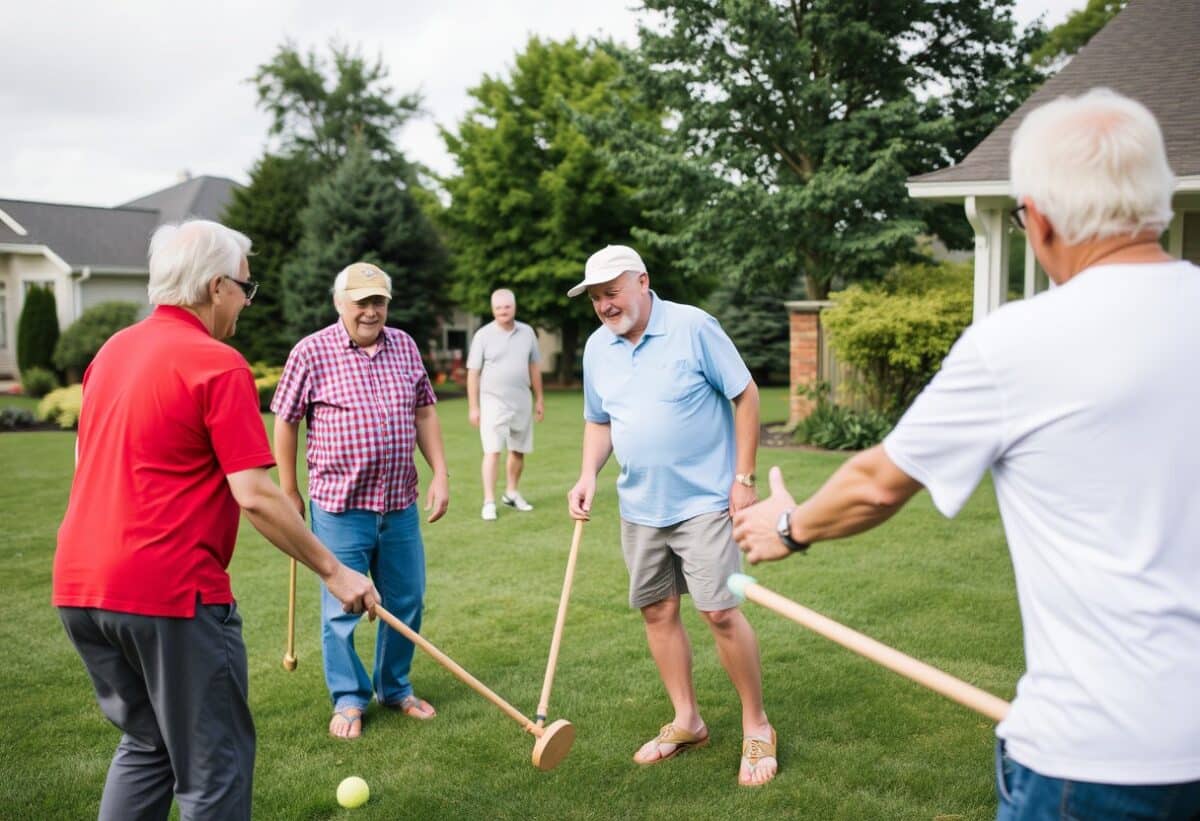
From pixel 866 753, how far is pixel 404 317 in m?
23.1

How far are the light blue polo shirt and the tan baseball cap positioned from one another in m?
1.21

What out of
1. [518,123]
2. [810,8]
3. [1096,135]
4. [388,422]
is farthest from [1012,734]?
[518,123]

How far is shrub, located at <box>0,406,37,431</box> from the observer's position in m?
18.6

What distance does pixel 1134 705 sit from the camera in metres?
1.75

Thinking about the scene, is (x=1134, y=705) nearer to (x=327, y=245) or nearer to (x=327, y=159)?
(x=327, y=245)

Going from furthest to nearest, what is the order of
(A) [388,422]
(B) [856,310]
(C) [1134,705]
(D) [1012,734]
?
1. (B) [856,310]
2. (A) [388,422]
3. (D) [1012,734]
4. (C) [1134,705]

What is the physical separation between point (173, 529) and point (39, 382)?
25.3 metres

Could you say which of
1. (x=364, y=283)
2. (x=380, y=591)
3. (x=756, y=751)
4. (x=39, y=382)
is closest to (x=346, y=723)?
(x=380, y=591)

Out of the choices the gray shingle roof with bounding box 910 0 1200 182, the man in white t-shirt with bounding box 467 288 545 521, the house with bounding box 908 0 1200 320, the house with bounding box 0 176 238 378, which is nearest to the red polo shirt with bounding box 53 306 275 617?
the man in white t-shirt with bounding box 467 288 545 521

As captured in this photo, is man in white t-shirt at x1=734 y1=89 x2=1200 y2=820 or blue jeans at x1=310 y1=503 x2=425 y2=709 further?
blue jeans at x1=310 y1=503 x2=425 y2=709

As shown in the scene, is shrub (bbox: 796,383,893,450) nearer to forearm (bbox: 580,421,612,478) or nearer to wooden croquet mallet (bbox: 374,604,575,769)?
forearm (bbox: 580,421,612,478)

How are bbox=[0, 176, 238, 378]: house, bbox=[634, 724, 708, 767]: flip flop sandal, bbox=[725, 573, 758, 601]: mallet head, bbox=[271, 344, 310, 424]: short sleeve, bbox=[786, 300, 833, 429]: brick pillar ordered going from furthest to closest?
bbox=[0, 176, 238, 378]: house → bbox=[786, 300, 833, 429]: brick pillar → bbox=[271, 344, 310, 424]: short sleeve → bbox=[634, 724, 708, 767]: flip flop sandal → bbox=[725, 573, 758, 601]: mallet head

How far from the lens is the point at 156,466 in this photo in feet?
9.06

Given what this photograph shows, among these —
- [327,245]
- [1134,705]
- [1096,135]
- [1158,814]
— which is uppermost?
[327,245]
